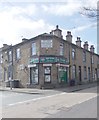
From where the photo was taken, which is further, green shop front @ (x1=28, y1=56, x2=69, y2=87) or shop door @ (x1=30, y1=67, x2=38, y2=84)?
shop door @ (x1=30, y1=67, x2=38, y2=84)

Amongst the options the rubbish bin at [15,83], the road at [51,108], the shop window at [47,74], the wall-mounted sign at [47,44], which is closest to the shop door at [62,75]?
the shop window at [47,74]

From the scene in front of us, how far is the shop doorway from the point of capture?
102ft

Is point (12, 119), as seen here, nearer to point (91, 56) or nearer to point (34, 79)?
point (34, 79)

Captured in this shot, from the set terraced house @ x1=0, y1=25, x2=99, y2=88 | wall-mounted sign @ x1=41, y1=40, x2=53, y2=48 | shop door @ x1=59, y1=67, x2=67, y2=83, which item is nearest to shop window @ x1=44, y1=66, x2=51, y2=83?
terraced house @ x1=0, y1=25, x2=99, y2=88

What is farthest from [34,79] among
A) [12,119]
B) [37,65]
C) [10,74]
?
[12,119]

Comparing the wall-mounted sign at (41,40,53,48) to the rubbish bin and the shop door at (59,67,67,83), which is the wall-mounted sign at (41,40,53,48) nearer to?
the shop door at (59,67,67,83)

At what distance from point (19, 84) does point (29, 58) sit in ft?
12.3

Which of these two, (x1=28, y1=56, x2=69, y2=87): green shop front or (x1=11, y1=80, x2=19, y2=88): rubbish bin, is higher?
(x1=28, y1=56, x2=69, y2=87): green shop front

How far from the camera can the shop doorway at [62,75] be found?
3105 cm

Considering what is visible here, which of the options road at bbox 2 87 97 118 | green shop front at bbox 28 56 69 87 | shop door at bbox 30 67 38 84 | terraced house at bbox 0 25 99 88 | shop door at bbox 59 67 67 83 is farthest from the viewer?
shop door at bbox 59 67 67 83

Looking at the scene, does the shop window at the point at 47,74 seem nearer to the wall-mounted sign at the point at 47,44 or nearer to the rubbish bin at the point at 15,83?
the wall-mounted sign at the point at 47,44

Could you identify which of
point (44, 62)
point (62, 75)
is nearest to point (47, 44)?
point (44, 62)

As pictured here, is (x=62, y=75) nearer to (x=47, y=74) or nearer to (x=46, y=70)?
(x=47, y=74)

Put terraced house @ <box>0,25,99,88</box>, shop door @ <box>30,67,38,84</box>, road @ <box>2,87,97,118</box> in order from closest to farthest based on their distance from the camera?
road @ <box>2,87,97,118</box>, terraced house @ <box>0,25,99,88</box>, shop door @ <box>30,67,38,84</box>
